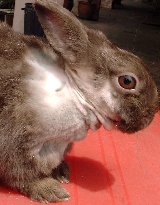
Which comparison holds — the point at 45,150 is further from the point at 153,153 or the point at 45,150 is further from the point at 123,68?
the point at 153,153

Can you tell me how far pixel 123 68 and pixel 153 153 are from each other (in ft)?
1.73

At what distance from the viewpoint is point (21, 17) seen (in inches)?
109

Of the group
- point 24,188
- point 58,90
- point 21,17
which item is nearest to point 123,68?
point 58,90

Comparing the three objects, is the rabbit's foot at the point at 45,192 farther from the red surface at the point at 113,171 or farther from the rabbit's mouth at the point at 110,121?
the rabbit's mouth at the point at 110,121

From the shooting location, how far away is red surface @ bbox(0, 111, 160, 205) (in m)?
1.17

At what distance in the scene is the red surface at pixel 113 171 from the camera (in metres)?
1.17

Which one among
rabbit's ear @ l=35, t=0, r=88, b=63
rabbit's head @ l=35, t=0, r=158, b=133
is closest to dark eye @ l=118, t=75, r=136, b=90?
rabbit's head @ l=35, t=0, r=158, b=133

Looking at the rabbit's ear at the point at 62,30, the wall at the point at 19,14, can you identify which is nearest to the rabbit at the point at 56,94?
the rabbit's ear at the point at 62,30

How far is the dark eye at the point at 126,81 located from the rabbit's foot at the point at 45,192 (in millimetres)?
311

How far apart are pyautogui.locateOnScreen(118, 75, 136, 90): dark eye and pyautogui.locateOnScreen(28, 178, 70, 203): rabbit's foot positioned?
311 mm

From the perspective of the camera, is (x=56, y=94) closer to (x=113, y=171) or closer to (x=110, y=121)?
(x=110, y=121)

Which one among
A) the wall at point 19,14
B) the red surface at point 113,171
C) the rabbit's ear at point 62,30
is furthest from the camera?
the wall at point 19,14

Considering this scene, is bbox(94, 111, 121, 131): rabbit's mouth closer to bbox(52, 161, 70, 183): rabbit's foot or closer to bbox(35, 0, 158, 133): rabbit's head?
bbox(35, 0, 158, 133): rabbit's head

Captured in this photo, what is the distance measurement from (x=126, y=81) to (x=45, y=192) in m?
0.34
